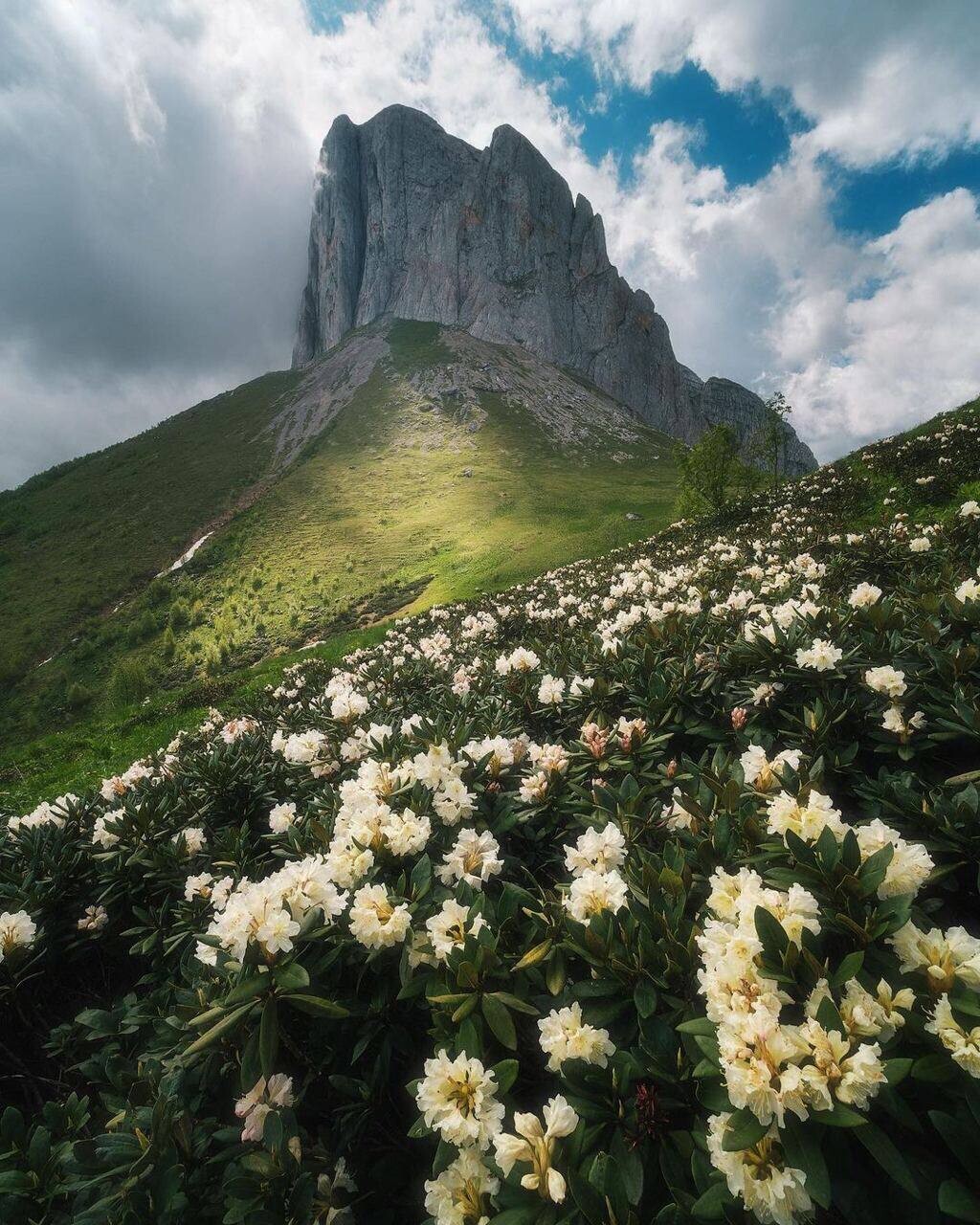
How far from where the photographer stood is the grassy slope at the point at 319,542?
1764 cm

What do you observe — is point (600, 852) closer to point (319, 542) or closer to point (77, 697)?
point (77, 697)

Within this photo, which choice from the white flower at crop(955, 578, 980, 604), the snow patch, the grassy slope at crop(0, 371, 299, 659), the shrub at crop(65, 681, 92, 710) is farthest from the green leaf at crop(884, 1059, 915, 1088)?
the snow patch

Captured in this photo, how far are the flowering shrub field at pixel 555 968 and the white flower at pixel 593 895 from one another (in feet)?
0.04

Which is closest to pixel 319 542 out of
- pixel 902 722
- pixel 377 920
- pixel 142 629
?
pixel 142 629

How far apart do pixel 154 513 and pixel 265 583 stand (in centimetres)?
2703

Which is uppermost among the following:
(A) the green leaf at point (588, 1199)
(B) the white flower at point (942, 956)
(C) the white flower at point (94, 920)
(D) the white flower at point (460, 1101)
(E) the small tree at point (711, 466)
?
(E) the small tree at point (711, 466)

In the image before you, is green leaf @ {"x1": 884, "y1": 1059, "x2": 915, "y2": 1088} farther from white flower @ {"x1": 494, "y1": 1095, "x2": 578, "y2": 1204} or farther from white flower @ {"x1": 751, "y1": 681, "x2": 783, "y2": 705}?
white flower @ {"x1": 751, "y1": 681, "x2": 783, "y2": 705}

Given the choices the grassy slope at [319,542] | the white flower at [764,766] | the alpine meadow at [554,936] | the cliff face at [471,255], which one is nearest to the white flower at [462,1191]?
the alpine meadow at [554,936]

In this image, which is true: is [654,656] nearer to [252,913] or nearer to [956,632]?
[956,632]

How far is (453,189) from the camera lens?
418 feet

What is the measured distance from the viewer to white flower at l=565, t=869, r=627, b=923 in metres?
1.99

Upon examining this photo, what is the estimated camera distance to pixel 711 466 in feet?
79.5

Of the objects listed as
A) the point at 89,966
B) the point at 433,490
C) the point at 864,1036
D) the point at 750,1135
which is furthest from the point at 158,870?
the point at 433,490

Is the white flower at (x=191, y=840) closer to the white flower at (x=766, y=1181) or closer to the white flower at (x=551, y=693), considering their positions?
the white flower at (x=551, y=693)
